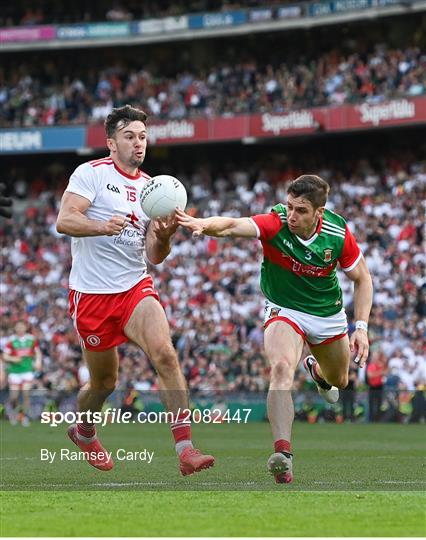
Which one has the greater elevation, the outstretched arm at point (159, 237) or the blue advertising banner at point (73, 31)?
the blue advertising banner at point (73, 31)

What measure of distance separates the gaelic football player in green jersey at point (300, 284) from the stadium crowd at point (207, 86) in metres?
22.1

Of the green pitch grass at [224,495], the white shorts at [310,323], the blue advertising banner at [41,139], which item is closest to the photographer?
the green pitch grass at [224,495]

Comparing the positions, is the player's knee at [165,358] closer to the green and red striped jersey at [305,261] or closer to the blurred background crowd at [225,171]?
the green and red striped jersey at [305,261]

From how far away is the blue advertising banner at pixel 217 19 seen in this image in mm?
38638

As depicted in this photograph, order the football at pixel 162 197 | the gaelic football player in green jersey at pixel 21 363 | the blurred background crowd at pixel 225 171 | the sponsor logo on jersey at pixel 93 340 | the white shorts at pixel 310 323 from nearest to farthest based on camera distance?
the football at pixel 162 197, the sponsor logo on jersey at pixel 93 340, the white shorts at pixel 310 323, the gaelic football player in green jersey at pixel 21 363, the blurred background crowd at pixel 225 171

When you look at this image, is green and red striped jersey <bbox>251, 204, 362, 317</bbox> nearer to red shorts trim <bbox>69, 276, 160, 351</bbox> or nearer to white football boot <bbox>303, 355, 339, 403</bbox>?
red shorts trim <bbox>69, 276, 160, 351</bbox>

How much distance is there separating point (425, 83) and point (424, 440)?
628 inches

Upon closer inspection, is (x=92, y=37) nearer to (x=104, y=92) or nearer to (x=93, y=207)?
(x=104, y=92)

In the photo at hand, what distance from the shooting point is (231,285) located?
3116 centimetres

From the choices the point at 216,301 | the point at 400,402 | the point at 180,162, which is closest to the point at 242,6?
the point at 180,162

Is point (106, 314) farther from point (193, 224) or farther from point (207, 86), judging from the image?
point (207, 86)

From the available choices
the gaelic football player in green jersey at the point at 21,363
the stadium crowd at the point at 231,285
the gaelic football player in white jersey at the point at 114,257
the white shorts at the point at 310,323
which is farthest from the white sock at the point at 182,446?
the gaelic football player in green jersey at the point at 21,363

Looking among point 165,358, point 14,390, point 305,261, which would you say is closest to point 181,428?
point 165,358

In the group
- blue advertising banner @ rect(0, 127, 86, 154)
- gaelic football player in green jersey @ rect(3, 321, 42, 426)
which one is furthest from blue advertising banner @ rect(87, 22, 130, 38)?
gaelic football player in green jersey @ rect(3, 321, 42, 426)
